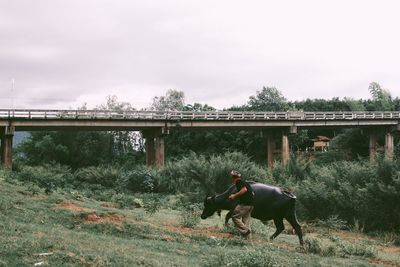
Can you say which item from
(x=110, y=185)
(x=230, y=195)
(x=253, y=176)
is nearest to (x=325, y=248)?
(x=230, y=195)

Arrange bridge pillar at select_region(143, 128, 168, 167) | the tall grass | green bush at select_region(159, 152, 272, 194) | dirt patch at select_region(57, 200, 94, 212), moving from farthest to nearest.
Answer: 1. bridge pillar at select_region(143, 128, 168, 167)
2. green bush at select_region(159, 152, 272, 194)
3. the tall grass
4. dirt patch at select_region(57, 200, 94, 212)

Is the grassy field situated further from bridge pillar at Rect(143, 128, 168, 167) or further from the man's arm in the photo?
bridge pillar at Rect(143, 128, 168, 167)

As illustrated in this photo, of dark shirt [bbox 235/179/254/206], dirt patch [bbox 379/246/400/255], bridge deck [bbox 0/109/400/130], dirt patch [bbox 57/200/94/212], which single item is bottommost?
dirt patch [bbox 379/246/400/255]

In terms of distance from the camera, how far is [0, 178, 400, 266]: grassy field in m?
8.40

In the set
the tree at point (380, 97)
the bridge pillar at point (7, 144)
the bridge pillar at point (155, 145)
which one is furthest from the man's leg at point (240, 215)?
the tree at point (380, 97)

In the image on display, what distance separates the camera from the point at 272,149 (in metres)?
61.4

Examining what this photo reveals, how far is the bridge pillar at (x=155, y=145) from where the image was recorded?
5319 cm

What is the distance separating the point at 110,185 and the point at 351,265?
98.6 feet

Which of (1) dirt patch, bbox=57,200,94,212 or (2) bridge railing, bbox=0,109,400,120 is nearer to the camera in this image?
(1) dirt patch, bbox=57,200,94,212

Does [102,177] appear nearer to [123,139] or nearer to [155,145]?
[155,145]

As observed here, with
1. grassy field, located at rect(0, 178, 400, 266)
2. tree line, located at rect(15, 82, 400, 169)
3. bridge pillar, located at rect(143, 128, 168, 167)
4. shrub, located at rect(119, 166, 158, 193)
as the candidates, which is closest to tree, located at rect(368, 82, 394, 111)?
tree line, located at rect(15, 82, 400, 169)

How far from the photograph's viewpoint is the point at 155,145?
178ft

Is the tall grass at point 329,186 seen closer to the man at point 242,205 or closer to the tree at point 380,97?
the man at point 242,205

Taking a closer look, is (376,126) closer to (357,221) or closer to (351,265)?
(357,221)
